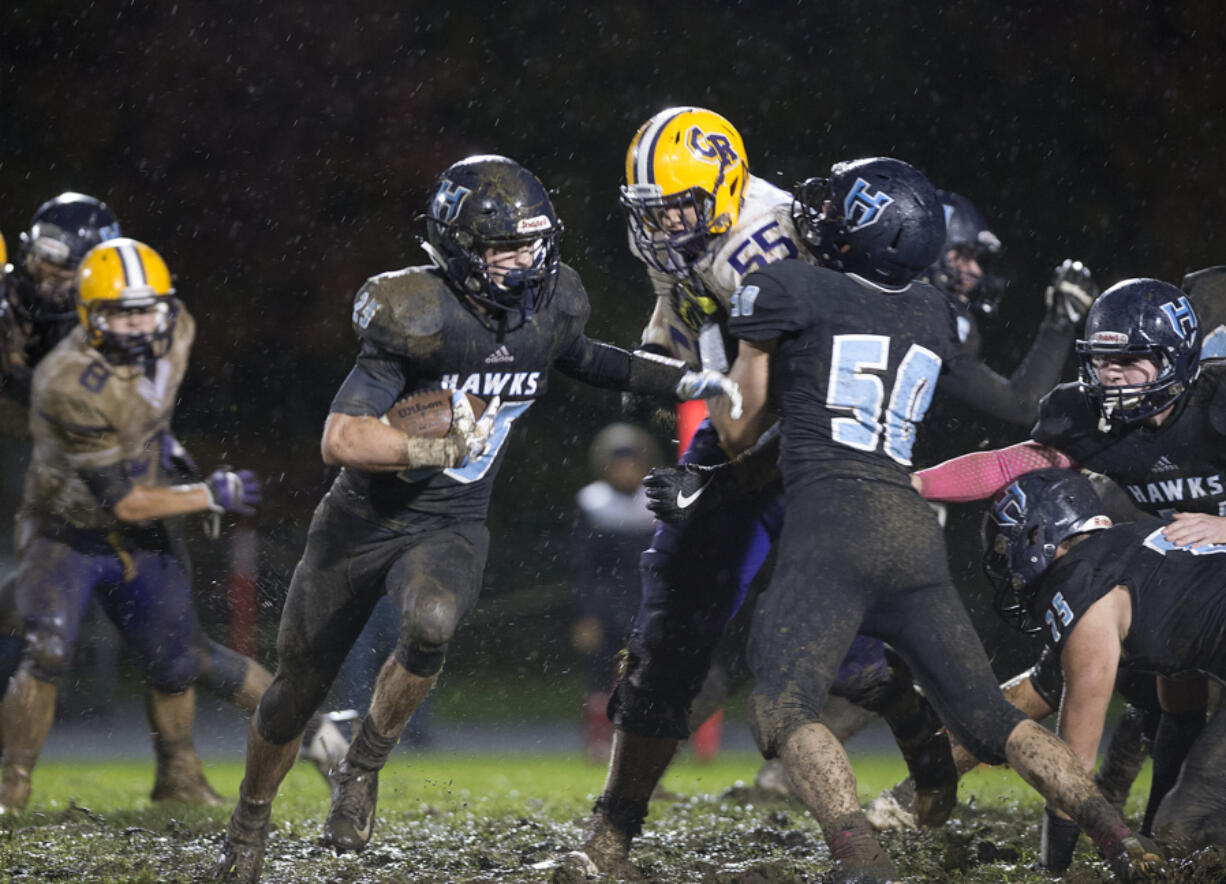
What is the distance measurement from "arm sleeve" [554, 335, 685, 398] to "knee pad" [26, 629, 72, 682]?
192 centimetres

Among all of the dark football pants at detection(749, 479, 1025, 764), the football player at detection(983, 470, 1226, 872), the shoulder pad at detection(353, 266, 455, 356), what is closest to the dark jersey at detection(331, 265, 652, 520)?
the shoulder pad at detection(353, 266, 455, 356)

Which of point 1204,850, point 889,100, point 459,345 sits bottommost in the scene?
point 1204,850

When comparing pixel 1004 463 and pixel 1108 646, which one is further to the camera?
pixel 1004 463

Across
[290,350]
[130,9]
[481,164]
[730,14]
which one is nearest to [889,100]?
[730,14]

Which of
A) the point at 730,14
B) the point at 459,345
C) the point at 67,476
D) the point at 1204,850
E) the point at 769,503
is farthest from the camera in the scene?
the point at 730,14

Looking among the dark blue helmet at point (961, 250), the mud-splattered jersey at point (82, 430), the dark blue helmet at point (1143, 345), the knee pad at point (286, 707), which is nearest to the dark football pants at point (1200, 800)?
the dark blue helmet at point (1143, 345)

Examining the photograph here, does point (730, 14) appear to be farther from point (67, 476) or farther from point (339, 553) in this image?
point (339, 553)

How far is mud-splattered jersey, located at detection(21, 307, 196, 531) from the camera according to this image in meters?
4.34

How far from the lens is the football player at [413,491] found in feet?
10.3

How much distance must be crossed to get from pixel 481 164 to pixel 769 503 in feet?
3.78

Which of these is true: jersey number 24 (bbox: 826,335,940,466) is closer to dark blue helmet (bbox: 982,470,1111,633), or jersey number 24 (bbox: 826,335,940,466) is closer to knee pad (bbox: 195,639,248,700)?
dark blue helmet (bbox: 982,470,1111,633)

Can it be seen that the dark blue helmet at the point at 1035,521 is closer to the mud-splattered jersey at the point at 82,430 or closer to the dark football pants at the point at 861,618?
the dark football pants at the point at 861,618

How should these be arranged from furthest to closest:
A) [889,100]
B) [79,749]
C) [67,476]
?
[889,100] → [79,749] → [67,476]

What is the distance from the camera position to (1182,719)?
365 cm
